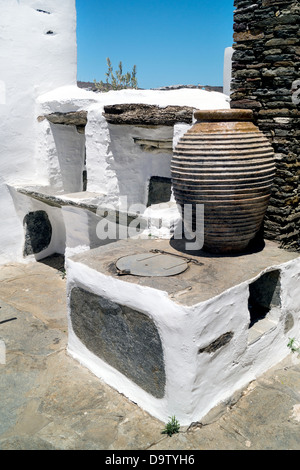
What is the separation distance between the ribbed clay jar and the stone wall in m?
0.36

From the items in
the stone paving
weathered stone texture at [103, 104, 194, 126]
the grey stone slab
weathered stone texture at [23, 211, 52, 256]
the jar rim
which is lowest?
the stone paving

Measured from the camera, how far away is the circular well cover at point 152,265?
349 centimetres

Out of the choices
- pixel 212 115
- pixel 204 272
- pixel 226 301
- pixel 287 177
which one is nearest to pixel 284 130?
pixel 287 177

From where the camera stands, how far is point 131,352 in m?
3.32

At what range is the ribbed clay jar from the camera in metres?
3.57

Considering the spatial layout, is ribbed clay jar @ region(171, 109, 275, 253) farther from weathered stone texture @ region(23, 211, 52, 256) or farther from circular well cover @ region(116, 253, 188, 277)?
weathered stone texture @ region(23, 211, 52, 256)

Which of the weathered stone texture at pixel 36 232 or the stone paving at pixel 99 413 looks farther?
the weathered stone texture at pixel 36 232

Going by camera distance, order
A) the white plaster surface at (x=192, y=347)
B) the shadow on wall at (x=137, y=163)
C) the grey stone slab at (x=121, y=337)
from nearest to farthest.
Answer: the white plaster surface at (x=192, y=347) < the grey stone slab at (x=121, y=337) < the shadow on wall at (x=137, y=163)

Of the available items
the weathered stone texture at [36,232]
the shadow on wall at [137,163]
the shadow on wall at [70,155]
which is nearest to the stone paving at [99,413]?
the shadow on wall at [137,163]

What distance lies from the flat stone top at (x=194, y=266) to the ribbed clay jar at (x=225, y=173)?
0.80 feet

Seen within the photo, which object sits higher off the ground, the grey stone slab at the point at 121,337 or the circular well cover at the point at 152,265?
the circular well cover at the point at 152,265

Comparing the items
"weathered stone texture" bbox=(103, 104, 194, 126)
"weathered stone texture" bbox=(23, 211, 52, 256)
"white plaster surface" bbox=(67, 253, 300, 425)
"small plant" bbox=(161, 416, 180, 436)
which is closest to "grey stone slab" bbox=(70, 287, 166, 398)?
"white plaster surface" bbox=(67, 253, 300, 425)

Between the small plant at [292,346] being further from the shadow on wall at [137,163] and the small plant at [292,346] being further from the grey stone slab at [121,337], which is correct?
the shadow on wall at [137,163]

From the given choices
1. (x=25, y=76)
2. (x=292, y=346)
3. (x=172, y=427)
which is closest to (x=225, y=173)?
(x=292, y=346)
